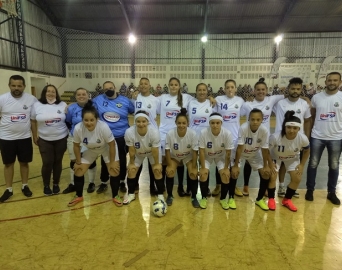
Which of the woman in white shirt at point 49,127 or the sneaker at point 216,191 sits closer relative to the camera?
the woman in white shirt at point 49,127

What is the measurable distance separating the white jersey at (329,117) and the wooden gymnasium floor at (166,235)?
1084 mm

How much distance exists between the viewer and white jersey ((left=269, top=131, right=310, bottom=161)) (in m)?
3.47

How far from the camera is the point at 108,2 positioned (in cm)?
1689

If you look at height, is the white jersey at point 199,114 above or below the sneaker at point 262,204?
above

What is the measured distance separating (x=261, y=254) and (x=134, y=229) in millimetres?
1505

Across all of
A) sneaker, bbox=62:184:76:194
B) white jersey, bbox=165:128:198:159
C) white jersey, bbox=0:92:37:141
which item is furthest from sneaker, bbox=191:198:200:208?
white jersey, bbox=0:92:37:141

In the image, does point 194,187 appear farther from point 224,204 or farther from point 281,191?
point 281,191

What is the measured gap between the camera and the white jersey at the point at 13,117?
370 cm

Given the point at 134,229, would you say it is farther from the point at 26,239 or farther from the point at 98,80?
the point at 98,80

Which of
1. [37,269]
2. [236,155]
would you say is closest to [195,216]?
[236,155]

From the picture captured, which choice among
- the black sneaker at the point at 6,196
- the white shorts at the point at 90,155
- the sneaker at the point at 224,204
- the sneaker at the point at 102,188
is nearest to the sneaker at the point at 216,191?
the sneaker at the point at 224,204

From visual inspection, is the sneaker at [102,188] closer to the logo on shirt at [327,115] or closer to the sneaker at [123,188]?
the sneaker at [123,188]

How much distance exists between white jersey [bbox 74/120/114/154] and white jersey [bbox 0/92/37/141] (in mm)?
982

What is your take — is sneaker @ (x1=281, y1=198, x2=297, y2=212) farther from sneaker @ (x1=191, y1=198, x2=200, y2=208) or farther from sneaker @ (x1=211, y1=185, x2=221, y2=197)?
sneaker @ (x1=191, y1=198, x2=200, y2=208)
